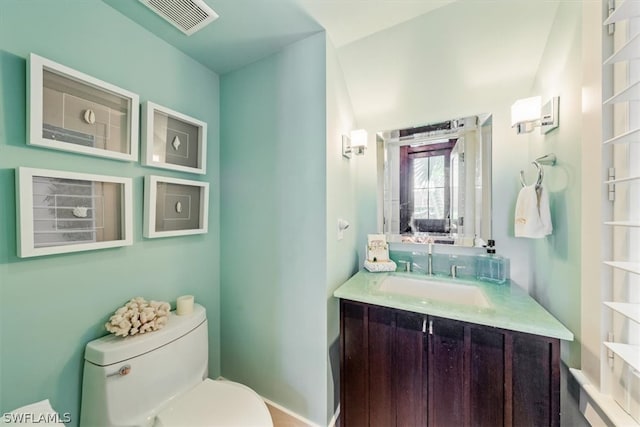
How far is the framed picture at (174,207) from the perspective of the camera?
1.26 meters

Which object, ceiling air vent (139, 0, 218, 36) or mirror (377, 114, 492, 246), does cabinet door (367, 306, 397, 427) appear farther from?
ceiling air vent (139, 0, 218, 36)

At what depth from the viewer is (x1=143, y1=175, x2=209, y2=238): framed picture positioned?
1.26 metres

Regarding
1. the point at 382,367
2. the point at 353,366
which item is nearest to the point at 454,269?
the point at 382,367

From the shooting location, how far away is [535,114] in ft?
3.84

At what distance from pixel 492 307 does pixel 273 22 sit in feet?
6.17

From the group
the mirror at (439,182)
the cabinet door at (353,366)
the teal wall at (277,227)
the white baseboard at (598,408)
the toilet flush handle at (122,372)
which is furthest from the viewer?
the mirror at (439,182)

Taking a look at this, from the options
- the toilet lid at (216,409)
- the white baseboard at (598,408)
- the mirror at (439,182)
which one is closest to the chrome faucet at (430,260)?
the mirror at (439,182)

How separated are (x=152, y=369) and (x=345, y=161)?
5.17 ft

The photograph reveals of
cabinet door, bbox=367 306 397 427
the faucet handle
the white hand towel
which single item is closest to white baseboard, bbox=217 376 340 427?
cabinet door, bbox=367 306 397 427

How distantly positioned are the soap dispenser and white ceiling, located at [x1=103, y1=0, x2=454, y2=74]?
4.87 feet

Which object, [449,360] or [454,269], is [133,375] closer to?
[449,360]

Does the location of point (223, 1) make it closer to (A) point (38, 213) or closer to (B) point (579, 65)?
(A) point (38, 213)

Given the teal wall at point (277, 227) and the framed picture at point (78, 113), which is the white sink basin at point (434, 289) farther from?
the framed picture at point (78, 113)

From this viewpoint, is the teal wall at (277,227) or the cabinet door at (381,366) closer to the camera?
the cabinet door at (381,366)
